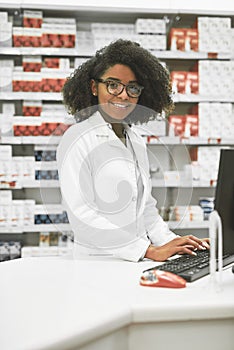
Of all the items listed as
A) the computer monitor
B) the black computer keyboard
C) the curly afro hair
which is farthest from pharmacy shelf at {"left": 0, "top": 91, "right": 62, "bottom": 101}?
the computer monitor

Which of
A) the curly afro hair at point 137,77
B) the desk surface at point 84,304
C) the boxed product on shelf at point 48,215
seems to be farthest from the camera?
the boxed product on shelf at point 48,215

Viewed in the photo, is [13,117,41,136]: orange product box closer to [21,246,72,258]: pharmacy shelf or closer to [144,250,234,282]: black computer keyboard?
[21,246,72,258]: pharmacy shelf

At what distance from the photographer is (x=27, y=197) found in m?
4.43

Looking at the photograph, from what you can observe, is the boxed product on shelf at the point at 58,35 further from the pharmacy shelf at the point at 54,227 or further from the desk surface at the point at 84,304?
the desk surface at the point at 84,304

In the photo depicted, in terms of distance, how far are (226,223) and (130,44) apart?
1167 mm

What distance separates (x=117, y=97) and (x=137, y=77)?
30 cm

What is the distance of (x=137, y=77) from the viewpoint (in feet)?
7.80

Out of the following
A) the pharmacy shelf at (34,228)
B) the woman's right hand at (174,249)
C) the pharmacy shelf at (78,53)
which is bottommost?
the pharmacy shelf at (34,228)

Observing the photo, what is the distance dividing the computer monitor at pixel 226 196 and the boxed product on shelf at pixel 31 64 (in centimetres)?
292

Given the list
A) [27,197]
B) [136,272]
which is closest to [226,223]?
[136,272]

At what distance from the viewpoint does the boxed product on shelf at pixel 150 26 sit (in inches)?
165

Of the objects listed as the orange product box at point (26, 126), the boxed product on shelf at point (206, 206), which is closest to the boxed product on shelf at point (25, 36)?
the orange product box at point (26, 126)

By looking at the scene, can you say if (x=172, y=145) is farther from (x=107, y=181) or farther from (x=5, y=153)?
(x=107, y=181)

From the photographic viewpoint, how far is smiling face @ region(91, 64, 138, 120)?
7.05 ft
